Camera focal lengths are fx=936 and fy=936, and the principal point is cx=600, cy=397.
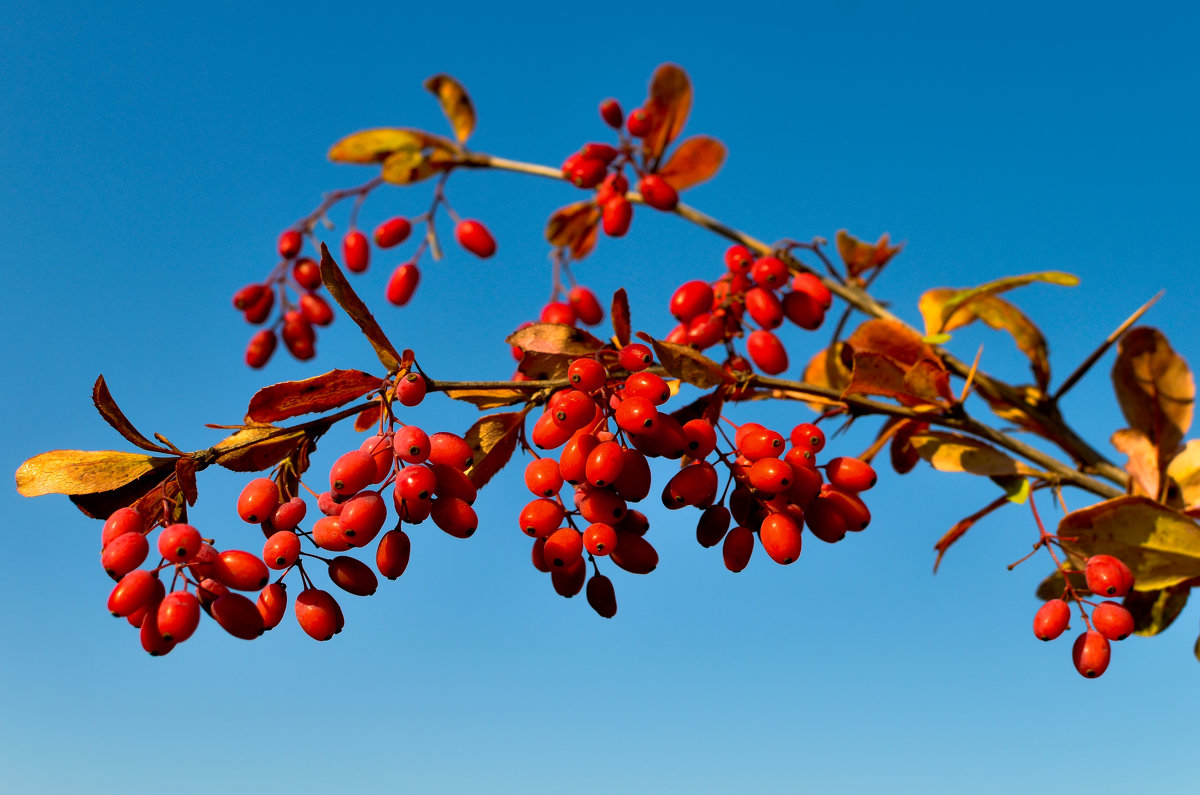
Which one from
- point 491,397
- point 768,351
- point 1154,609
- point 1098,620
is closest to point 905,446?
point 768,351

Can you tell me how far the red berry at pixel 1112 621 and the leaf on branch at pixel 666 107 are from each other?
129 centimetres

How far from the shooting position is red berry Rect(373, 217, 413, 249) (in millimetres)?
2590

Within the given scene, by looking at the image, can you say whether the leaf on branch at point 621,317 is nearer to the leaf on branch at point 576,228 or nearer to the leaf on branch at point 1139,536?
the leaf on branch at point 1139,536

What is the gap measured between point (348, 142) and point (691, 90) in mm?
833

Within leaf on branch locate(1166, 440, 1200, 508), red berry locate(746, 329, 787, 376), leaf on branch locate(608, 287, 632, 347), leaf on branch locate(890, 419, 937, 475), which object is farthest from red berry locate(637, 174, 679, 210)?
leaf on branch locate(1166, 440, 1200, 508)

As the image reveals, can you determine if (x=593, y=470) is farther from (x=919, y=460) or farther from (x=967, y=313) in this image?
(x=967, y=313)

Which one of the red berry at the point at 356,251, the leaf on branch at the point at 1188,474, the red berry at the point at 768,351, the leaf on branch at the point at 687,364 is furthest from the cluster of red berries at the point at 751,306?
the red berry at the point at 356,251

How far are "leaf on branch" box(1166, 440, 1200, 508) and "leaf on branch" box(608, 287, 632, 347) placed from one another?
1.13 metres

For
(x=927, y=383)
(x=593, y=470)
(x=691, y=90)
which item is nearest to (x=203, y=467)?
(x=593, y=470)

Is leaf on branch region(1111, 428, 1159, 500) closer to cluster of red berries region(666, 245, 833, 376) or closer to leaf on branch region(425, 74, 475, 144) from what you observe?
cluster of red berries region(666, 245, 833, 376)

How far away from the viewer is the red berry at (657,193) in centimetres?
202

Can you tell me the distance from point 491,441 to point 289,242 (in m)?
1.67

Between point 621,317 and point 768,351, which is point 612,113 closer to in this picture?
point 768,351

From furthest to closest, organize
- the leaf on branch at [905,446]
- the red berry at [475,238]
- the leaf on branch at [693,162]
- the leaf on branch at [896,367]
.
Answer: the red berry at [475,238], the leaf on branch at [693,162], the leaf on branch at [905,446], the leaf on branch at [896,367]
